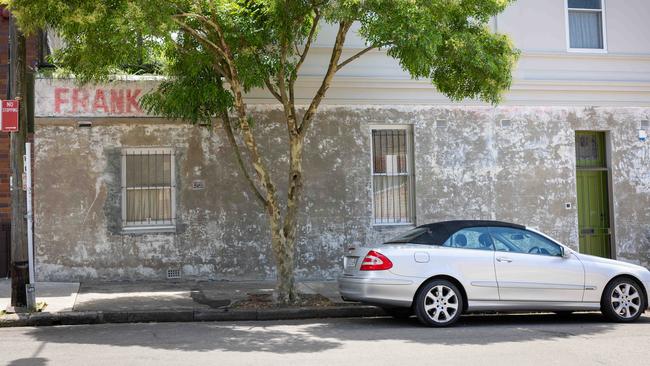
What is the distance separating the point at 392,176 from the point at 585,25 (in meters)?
5.61

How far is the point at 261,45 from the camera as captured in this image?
10734mm

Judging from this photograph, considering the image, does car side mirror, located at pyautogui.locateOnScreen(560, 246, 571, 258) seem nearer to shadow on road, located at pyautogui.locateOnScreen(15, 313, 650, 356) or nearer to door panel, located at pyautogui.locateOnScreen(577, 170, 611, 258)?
shadow on road, located at pyautogui.locateOnScreen(15, 313, 650, 356)

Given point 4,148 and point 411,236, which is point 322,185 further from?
point 4,148

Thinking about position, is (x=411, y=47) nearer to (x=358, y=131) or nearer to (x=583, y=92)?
(x=358, y=131)

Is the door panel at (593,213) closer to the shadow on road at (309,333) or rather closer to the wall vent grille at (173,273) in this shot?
the shadow on road at (309,333)

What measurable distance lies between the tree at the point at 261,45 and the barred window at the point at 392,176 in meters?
2.59

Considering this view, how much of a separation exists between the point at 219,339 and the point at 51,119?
257 inches

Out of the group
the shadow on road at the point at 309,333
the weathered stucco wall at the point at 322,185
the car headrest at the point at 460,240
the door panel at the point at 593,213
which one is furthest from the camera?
the door panel at the point at 593,213

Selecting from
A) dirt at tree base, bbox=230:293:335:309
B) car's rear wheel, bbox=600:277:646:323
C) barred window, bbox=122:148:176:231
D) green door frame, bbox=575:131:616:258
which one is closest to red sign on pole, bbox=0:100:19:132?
barred window, bbox=122:148:176:231

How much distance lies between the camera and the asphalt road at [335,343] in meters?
7.04

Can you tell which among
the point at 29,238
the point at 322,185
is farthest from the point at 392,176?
the point at 29,238

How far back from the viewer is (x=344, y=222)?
13562 mm

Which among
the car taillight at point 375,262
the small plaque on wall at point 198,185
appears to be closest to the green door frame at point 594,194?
the car taillight at point 375,262

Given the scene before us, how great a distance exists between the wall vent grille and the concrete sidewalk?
0.46 ft
